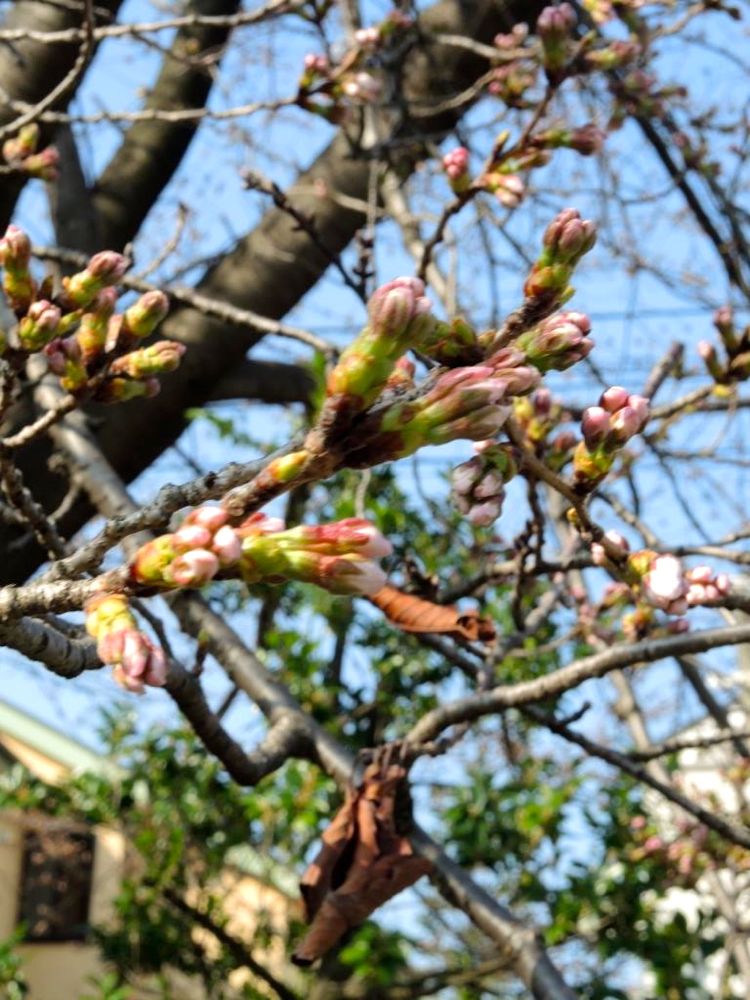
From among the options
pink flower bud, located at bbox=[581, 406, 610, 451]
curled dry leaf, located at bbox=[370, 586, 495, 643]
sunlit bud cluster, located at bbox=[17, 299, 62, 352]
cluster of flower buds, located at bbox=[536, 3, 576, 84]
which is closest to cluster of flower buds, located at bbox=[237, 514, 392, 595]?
pink flower bud, located at bbox=[581, 406, 610, 451]

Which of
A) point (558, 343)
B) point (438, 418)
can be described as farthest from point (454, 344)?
point (438, 418)

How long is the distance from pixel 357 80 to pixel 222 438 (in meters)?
1.42

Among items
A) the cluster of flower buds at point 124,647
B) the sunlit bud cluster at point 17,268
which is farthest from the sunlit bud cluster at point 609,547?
the sunlit bud cluster at point 17,268

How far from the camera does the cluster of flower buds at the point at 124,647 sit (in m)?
0.73

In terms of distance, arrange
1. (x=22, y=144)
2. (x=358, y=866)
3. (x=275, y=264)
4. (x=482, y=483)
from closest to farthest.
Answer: (x=482, y=483)
(x=358, y=866)
(x=22, y=144)
(x=275, y=264)


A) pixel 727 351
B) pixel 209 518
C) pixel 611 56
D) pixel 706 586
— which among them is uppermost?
pixel 611 56

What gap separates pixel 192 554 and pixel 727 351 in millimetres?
1235

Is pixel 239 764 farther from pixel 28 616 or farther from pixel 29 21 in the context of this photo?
pixel 29 21

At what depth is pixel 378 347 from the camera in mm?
768

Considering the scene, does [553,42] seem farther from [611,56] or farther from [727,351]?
[727,351]

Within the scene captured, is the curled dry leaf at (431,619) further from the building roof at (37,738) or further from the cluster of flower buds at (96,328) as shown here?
the building roof at (37,738)

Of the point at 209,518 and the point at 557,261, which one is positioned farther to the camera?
the point at 557,261

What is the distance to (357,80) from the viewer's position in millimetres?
2695

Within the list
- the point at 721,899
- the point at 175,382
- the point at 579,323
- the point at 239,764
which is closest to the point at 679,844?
the point at 721,899
